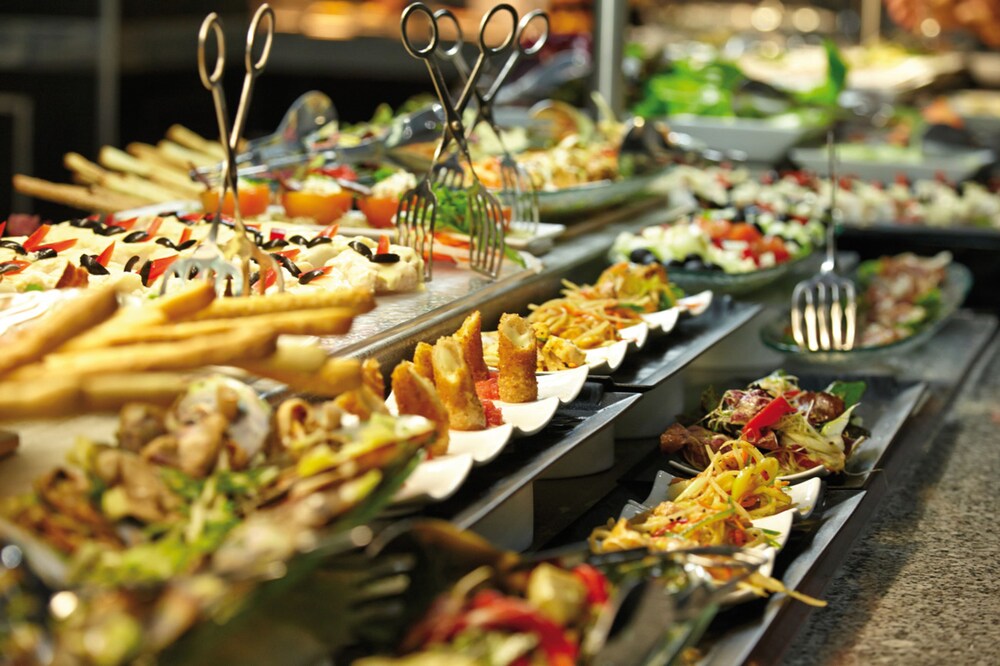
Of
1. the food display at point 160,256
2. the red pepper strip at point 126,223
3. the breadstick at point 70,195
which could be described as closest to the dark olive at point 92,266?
the food display at point 160,256

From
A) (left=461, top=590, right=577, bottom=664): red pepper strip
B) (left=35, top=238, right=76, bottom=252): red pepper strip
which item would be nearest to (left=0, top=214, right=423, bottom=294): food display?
(left=35, top=238, right=76, bottom=252): red pepper strip

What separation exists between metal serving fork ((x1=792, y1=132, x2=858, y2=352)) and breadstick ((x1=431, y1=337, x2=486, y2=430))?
4.67ft

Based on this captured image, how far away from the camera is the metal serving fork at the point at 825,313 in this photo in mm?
3311

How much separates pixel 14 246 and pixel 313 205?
2.79 ft

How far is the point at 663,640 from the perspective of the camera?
1.55m

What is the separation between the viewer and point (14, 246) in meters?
2.49

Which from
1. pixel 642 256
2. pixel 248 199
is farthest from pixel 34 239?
pixel 642 256

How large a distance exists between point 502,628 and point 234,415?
1.53 feet

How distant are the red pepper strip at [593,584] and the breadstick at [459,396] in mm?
488

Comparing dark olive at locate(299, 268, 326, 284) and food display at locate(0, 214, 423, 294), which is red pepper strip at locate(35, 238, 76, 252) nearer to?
food display at locate(0, 214, 423, 294)

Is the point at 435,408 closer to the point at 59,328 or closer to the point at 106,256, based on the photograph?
the point at 59,328

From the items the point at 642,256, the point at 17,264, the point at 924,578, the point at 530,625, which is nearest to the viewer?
the point at 530,625

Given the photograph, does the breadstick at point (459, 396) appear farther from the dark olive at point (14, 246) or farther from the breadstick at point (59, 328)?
the dark olive at point (14, 246)

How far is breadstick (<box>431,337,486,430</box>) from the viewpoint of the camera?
2.04 m
